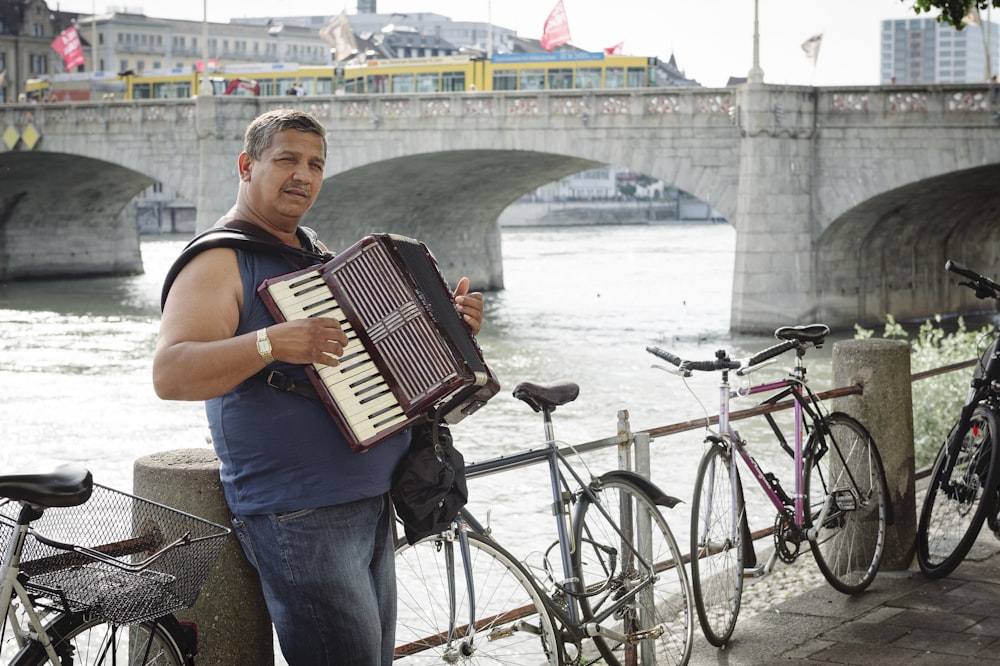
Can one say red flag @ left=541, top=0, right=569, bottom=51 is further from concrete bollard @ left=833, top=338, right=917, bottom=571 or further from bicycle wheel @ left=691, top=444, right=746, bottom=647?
bicycle wheel @ left=691, top=444, right=746, bottom=647

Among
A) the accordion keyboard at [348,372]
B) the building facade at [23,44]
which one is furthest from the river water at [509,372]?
the building facade at [23,44]

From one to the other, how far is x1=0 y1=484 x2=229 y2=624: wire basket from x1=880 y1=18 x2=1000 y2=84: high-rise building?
514 ft

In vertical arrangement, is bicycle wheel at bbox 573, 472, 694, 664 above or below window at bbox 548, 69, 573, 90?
below

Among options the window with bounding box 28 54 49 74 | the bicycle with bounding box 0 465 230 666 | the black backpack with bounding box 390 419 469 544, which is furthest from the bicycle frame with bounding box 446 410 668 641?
the window with bounding box 28 54 49 74

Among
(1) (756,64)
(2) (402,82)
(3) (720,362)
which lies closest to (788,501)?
(3) (720,362)

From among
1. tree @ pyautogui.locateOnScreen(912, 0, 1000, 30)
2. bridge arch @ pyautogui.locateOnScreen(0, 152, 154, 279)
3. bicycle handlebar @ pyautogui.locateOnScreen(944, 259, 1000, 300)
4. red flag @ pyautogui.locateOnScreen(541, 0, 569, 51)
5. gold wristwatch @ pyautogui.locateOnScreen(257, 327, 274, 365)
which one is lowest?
bridge arch @ pyautogui.locateOnScreen(0, 152, 154, 279)

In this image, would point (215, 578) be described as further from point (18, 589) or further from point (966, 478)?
point (966, 478)

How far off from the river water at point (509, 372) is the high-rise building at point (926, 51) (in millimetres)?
125290

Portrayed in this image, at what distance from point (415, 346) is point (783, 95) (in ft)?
68.8

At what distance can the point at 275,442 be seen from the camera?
9.00 ft

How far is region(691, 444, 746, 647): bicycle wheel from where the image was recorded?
4469mm

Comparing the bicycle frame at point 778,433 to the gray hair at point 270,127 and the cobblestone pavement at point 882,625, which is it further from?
the gray hair at point 270,127

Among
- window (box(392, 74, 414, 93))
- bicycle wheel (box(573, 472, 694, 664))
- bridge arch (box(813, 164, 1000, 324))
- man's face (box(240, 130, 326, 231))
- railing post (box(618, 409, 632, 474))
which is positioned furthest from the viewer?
window (box(392, 74, 414, 93))

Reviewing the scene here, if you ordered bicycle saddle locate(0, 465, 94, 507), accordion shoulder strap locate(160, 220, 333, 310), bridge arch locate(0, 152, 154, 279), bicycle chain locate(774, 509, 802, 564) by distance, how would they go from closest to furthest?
bicycle saddle locate(0, 465, 94, 507)
accordion shoulder strap locate(160, 220, 333, 310)
bicycle chain locate(774, 509, 802, 564)
bridge arch locate(0, 152, 154, 279)
